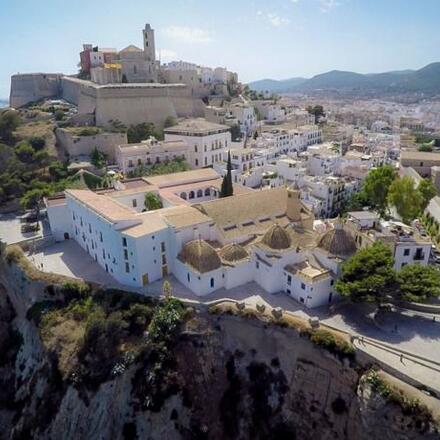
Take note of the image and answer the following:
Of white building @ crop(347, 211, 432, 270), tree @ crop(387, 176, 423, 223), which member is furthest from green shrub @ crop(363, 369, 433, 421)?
tree @ crop(387, 176, 423, 223)

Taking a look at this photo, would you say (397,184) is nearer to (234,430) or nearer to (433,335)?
(433,335)

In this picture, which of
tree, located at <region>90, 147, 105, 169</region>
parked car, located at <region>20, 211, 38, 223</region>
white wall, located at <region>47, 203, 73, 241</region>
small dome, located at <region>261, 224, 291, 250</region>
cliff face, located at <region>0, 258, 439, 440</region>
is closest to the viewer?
cliff face, located at <region>0, 258, 439, 440</region>

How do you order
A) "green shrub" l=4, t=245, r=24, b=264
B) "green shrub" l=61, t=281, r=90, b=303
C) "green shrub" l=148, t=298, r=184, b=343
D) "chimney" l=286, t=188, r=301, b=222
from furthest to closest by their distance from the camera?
"green shrub" l=4, t=245, r=24, b=264
"chimney" l=286, t=188, r=301, b=222
"green shrub" l=61, t=281, r=90, b=303
"green shrub" l=148, t=298, r=184, b=343

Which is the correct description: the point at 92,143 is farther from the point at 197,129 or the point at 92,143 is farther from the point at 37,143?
the point at 197,129

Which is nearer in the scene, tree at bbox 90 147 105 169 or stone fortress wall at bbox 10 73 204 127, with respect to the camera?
tree at bbox 90 147 105 169

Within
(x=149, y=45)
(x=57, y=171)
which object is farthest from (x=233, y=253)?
(x=149, y=45)

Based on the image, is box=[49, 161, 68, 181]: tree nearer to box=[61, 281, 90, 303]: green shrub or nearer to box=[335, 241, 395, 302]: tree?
box=[61, 281, 90, 303]: green shrub

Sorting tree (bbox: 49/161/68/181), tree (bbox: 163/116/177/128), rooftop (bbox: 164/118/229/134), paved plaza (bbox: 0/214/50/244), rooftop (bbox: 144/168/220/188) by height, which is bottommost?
paved plaza (bbox: 0/214/50/244)
